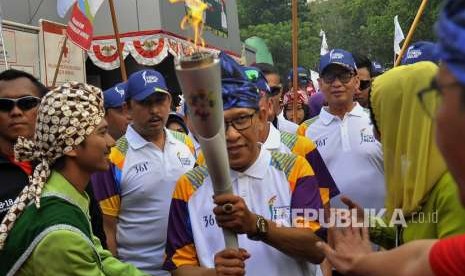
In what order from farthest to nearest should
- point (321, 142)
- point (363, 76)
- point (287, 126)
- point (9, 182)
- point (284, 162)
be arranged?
point (363, 76)
point (287, 126)
point (321, 142)
point (9, 182)
point (284, 162)

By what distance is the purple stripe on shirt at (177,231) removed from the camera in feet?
9.68

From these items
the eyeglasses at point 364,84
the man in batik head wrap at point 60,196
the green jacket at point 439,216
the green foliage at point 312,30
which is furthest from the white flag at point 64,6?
the green foliage at point 312,30

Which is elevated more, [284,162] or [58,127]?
[58,127]

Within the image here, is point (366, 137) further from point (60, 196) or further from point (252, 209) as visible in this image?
point (60, 196)

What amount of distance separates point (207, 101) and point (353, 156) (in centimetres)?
282

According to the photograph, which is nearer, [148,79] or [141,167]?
[141,167]

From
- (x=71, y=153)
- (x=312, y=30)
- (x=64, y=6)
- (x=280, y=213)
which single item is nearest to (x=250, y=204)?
(x=280, y=213)

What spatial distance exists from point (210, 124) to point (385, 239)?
1.23 m

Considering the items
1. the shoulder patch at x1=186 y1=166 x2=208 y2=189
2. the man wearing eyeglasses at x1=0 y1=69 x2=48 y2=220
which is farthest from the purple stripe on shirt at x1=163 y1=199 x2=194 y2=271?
the man wearing eyeglasses at x1=0 y1=69 x2=48 y2=220

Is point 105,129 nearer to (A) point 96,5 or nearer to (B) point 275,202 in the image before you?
(B) point 275,202

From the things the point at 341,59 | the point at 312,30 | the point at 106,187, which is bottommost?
the point at 106,187

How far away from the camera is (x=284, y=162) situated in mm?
3053

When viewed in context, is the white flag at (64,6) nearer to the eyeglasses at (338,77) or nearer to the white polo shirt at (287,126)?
the white polo shirt at (287,126)

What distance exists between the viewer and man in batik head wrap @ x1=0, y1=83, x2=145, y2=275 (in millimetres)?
2559
